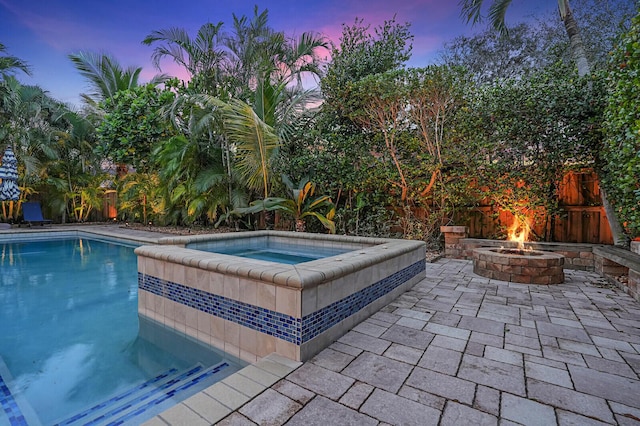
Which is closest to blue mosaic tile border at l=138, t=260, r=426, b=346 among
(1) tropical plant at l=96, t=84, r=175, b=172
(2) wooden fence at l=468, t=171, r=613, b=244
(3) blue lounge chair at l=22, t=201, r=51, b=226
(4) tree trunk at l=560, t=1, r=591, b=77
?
(2) wooden fence at l=468, t=171, r=613, b=244

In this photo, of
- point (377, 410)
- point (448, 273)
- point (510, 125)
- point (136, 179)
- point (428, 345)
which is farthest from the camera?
point (136, 179)

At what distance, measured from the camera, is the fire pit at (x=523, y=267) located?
416 cm

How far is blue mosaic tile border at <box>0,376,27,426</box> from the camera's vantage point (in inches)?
73.3

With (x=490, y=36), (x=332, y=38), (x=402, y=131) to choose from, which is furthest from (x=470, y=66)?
(x=402, y=131)

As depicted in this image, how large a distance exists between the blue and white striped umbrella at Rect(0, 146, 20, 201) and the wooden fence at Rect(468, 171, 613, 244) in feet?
42.8

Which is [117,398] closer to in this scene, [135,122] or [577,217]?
[577,217]

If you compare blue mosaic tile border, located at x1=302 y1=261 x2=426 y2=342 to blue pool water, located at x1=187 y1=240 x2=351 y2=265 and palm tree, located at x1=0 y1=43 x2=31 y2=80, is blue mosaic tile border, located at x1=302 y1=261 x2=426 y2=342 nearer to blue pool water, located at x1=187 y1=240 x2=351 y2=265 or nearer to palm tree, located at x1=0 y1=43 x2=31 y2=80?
blue pool water, located at x1=187 y1=240 x2=351 y2=265

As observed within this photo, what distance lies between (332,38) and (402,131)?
13.9 feet

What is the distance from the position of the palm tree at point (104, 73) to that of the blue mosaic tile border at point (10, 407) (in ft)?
36.1

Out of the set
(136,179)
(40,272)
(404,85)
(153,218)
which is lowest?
(40,272)

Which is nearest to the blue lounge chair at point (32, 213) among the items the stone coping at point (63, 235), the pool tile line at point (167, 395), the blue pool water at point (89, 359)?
the stone coping at point (63, 235)

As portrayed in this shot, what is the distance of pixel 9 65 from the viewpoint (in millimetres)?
9828

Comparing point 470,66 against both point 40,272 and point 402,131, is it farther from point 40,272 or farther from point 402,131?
point 40,272

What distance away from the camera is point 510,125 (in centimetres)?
573
